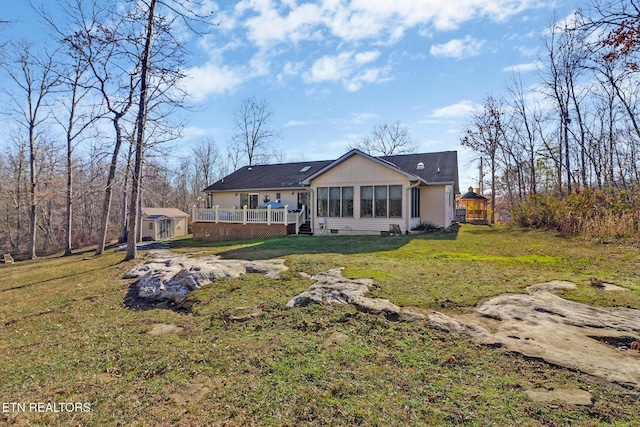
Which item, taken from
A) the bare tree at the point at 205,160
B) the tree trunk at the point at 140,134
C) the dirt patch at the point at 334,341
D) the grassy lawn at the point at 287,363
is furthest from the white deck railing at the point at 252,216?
the bare tree at the point at 205,160

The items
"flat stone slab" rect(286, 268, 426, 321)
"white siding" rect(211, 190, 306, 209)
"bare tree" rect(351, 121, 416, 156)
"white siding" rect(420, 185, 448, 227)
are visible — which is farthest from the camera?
"bare tree" rect(351, 121, 416, 156)

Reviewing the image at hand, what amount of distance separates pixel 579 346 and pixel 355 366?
2.30 m

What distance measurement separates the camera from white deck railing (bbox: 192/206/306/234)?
16.9 m

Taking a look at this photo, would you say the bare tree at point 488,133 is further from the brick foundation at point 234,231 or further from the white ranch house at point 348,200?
the brick foundation at point 234,231

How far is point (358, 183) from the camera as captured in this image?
613 inches

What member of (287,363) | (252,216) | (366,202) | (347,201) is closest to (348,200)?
(347,201)

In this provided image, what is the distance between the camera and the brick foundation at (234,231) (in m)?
16.9

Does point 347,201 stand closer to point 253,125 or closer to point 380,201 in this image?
point 380,201

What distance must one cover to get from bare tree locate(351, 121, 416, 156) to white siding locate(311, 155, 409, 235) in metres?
21.3

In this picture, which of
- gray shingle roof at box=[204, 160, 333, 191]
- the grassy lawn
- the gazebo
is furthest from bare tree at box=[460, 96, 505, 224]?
the grassy lawn

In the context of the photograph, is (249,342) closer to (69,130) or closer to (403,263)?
(403,263)

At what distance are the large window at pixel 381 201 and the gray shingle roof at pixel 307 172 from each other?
2.22m

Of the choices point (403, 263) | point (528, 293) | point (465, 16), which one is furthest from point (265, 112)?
point (528, 293)

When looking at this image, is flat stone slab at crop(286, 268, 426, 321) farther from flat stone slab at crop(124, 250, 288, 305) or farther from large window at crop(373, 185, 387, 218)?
large window at crop(373, 185, 387, 218)
